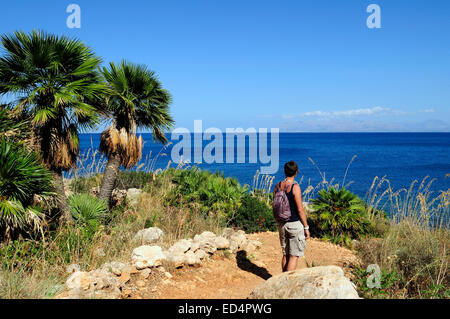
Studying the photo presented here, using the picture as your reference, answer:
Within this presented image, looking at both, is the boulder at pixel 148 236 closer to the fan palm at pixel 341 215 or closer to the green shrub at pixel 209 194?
the green shrub at pixel 209 194

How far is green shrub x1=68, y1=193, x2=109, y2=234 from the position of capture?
24.2 feet

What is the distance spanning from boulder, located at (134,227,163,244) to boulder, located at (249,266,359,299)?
3064mm

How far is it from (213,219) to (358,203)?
386 cm

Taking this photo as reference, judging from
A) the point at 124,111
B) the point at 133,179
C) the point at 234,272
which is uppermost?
the point at 124,111

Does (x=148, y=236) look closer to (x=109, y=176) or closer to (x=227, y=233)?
(x=227, y=233)

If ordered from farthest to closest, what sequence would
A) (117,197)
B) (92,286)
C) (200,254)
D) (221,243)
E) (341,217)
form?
(117,197) → (341,217) → (221,243) → (200,254) → (92,286)

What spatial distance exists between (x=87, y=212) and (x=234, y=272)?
3852 mm

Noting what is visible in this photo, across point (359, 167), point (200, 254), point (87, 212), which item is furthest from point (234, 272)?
point (359, 167)

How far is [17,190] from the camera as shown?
5914 millimetres

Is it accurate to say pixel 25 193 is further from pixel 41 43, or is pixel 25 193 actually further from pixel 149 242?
pixel 41 43

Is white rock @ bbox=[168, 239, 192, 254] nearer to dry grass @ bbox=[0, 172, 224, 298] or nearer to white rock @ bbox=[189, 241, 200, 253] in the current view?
white rock @ bbox=[189, 241, 200, 253]

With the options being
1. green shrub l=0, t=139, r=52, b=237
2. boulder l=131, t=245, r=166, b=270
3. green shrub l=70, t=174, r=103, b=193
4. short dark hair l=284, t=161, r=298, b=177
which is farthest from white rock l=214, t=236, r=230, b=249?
green shrub l=70, t=174, r=103, b=193

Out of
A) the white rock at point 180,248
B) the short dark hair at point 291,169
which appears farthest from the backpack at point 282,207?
the white rock at point 180,248

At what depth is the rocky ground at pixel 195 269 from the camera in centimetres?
462
